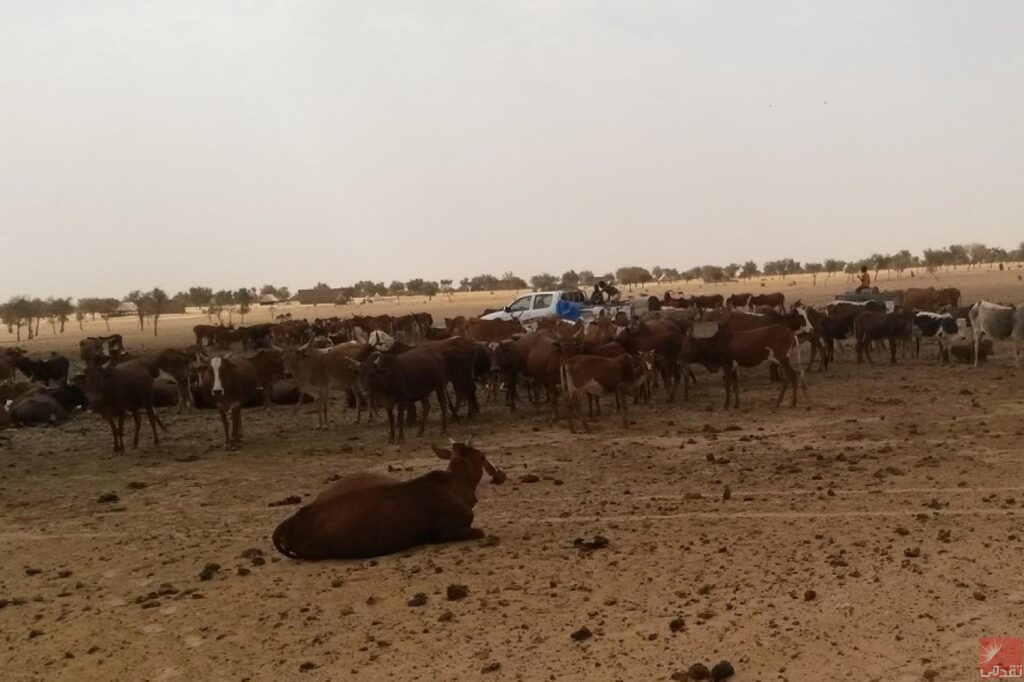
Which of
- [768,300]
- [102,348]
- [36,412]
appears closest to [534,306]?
[102,348]

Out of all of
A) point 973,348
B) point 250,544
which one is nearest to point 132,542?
point 250,544

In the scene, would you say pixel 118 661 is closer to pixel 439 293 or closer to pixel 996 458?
pixel 996 458

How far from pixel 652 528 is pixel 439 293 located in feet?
346

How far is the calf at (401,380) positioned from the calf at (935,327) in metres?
13.8

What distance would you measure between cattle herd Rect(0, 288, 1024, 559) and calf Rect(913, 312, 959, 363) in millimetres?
36

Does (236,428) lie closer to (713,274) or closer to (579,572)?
(579,572)

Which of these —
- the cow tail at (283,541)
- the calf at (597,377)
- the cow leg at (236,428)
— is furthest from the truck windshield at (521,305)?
the cow tail at (283,541)

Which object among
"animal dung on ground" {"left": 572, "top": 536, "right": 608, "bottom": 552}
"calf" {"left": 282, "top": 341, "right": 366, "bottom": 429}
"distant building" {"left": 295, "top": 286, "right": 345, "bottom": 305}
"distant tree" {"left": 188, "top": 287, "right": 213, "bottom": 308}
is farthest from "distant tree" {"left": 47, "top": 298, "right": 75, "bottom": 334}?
"animal dung on ground" {"left": 572, "top": 536, "right": 608, "bottom": 552}

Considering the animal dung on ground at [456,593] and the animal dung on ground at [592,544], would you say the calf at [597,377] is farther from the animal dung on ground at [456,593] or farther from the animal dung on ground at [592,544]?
the animal dung on ground at [456,593]

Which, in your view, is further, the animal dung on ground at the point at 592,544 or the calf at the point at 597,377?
the calf at the point at 597,377

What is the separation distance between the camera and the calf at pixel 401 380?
601 inches

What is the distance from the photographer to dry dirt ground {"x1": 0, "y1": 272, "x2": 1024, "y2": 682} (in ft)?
18.9

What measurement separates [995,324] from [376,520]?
728 inches

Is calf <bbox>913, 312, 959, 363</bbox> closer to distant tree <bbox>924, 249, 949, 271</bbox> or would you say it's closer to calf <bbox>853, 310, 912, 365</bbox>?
calf <bbox>853, 310, 912, 365</bbox>
